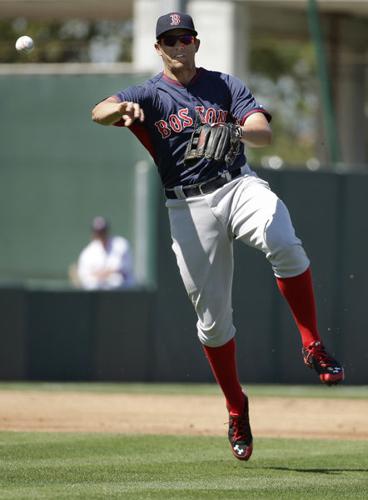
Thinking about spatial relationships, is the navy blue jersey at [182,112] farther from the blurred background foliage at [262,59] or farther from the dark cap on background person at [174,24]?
the blurred background foliage at [262,59]

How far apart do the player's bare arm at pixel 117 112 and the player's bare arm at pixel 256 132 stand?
0.55 metres

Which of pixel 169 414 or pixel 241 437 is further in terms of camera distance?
pixel 169 414

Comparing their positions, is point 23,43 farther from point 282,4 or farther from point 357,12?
point 357,12

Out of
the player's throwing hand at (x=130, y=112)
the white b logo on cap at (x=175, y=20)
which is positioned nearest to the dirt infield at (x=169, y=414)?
the player's throwing hand at (x=130, y=112)

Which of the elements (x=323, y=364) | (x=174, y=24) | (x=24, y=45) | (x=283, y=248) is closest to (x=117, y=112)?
(x=174, y=24)

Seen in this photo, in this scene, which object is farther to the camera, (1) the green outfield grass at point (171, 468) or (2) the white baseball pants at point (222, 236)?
(2) the white baseball pants at point (222, 236)

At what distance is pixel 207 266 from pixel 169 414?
319 centimetres

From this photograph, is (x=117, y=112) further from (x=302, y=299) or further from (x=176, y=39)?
(x=302, y=299)

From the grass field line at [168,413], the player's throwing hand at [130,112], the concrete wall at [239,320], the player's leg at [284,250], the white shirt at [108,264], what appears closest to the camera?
the player's throwing hand at [130,112]

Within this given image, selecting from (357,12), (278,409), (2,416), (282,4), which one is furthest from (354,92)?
(2,416)

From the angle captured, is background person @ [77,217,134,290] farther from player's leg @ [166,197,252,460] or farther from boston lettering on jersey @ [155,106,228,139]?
boston lettering on jersey @ [155,106,228,139]

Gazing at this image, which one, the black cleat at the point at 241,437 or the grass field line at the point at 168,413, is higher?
the black cleat at the point at 241,437

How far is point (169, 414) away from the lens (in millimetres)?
9477

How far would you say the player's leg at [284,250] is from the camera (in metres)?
6.19
